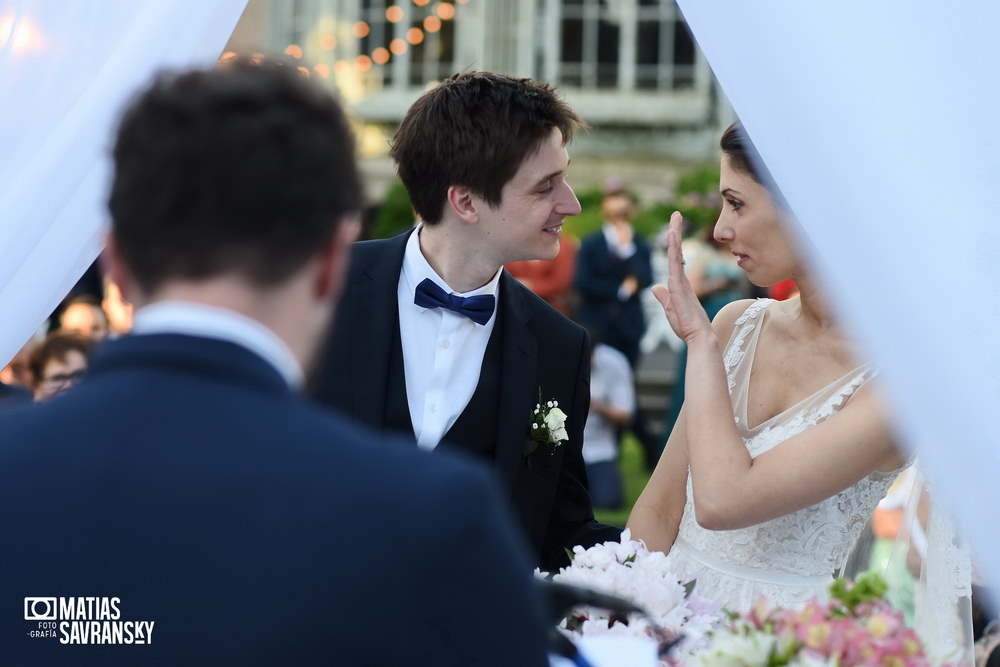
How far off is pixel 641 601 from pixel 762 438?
79cm

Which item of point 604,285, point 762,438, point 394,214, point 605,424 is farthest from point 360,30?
point 762,438

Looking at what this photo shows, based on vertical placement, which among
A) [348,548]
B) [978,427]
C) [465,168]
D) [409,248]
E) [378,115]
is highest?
[348,548]

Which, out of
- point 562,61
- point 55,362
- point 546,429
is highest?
point 546,429

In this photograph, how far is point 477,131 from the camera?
288 cm

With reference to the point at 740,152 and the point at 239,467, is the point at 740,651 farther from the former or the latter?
the point at 740,152

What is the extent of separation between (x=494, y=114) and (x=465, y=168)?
0.49ft

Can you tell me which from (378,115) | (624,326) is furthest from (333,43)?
(624,326)

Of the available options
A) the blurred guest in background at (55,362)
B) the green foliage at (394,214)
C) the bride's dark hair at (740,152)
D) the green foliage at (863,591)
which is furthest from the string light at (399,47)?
the green foliage at (863,591)

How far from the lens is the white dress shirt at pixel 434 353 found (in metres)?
2.75

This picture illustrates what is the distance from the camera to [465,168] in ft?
9.42

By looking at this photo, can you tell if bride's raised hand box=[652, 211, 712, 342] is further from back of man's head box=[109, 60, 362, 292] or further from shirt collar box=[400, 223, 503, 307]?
A: back of man's head box=[109, 60, 362, 292]

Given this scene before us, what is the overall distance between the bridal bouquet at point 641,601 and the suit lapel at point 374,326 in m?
0.72

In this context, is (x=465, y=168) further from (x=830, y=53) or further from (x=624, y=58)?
(x=624, y=58)
